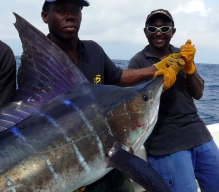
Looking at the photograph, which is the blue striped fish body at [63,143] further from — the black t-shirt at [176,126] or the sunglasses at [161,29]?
the sunglasses at [161,29]

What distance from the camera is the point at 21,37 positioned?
1771 millimetres

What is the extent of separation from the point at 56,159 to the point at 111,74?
130 centimetres

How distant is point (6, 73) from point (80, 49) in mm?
666

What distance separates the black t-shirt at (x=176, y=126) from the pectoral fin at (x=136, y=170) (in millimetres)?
1156

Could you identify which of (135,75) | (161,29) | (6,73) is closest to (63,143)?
(6,73)

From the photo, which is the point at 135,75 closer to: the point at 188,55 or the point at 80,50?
the point at 188,55

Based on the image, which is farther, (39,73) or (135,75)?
(135,75)

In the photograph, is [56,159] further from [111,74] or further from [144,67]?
[144,67]

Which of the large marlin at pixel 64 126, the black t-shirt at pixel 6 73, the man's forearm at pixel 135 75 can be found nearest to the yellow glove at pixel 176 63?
the man's forearm at pixel 135 75

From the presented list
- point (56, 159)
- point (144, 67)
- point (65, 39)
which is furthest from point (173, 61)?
point (56, 159)

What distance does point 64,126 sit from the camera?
5.14 ft

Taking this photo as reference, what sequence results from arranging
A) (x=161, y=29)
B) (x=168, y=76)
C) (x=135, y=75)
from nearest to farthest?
(x=168, y=76)
(x=135, y=75)
(x=161, y=29)

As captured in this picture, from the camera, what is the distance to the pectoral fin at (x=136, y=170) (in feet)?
4.95

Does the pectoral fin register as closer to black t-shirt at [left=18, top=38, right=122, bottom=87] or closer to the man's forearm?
black t-shirt at [left=18, top=38, right=122, bottom=87]
